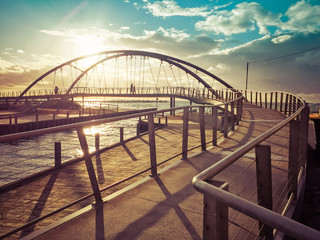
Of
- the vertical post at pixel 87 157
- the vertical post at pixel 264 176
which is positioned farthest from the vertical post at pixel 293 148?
the vertical post at pixel 87 157

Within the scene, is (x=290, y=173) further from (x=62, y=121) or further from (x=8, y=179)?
(x=62, y=121)

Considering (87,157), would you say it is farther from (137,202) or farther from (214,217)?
(214,217)

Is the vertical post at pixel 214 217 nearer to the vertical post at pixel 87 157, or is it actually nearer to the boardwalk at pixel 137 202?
the boardwalk at pixel 137 202

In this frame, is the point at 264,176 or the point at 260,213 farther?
the point at 264,176

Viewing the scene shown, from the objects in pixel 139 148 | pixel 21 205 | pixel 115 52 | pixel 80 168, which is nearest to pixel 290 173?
pixel 21 205

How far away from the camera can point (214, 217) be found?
122 cm

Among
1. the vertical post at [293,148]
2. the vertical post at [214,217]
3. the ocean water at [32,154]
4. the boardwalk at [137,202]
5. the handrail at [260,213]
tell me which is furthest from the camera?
the ocean water at [32,154]

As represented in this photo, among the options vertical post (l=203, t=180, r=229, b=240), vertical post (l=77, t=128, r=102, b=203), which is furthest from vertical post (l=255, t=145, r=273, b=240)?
vertical post (l=77, t=128, r=102, b=203)

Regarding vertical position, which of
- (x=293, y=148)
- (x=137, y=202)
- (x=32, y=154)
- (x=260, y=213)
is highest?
(x=260, y=213)

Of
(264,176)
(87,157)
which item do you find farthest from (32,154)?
(264,176)

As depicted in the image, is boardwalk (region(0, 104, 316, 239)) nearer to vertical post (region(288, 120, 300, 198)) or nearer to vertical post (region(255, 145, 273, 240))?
vertical post (region(255, 145, 273, 240))

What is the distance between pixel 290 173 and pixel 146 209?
86.5 inches

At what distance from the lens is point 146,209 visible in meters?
3.38

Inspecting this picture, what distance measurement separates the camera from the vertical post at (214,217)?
122 centimetres
